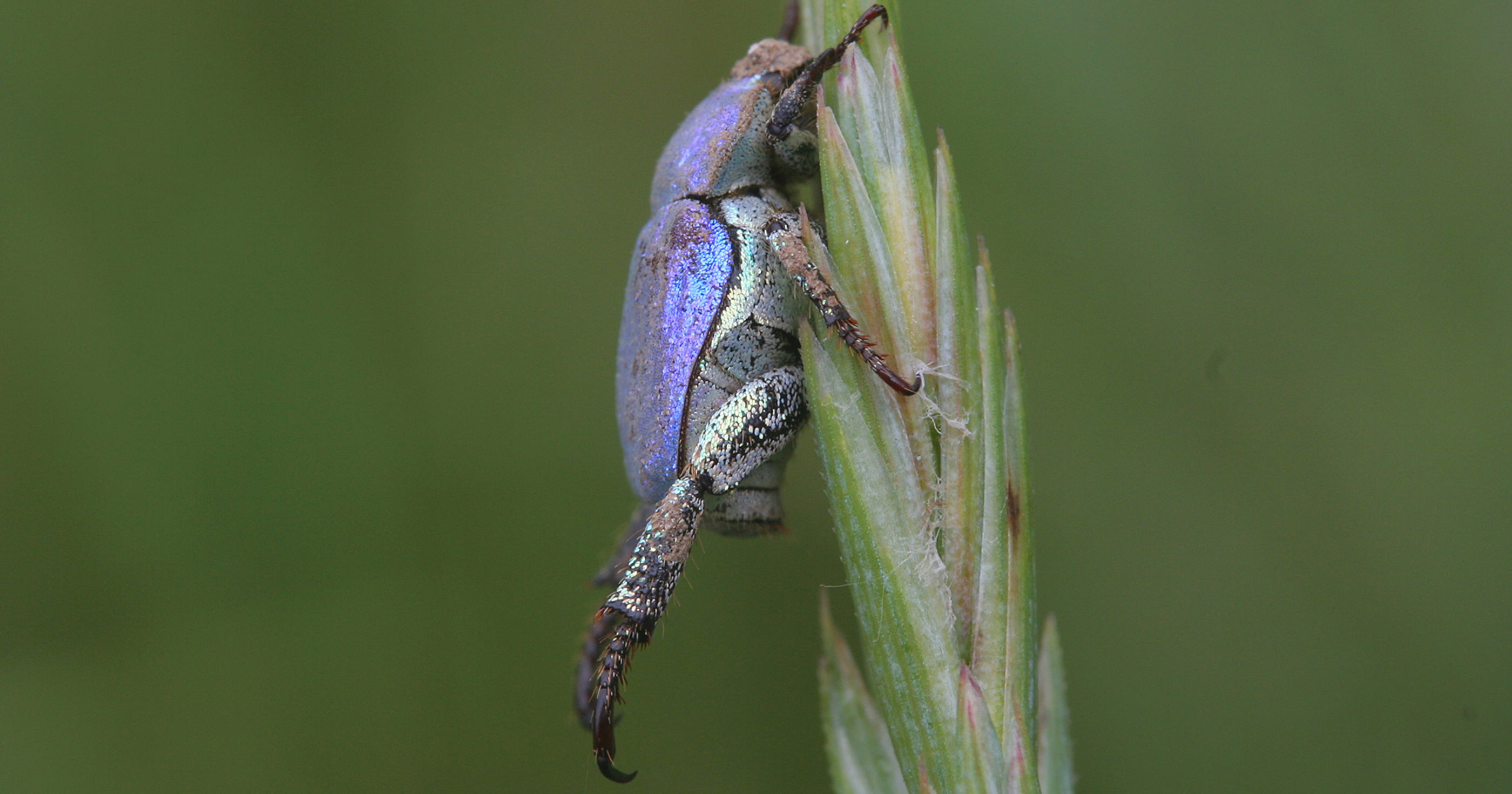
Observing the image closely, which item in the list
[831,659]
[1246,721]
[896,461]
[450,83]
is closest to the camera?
[896,461]

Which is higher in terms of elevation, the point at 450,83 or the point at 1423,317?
→ the point at 450,83

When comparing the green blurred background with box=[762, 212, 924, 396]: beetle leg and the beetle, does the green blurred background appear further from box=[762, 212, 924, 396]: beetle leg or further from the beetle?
box=[762, 212, 924, 396]: beetle leg

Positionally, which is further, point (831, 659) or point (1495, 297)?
point (1495, 297)

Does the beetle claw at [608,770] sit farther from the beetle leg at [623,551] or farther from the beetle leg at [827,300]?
the beetle leg at [827,300]

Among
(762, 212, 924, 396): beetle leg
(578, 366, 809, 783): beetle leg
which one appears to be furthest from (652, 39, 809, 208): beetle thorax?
(578, 366, 809, 783): beetle leg

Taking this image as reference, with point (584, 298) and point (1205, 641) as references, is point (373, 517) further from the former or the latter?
point (1205, 641)

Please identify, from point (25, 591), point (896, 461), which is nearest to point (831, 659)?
point (896, 461)
